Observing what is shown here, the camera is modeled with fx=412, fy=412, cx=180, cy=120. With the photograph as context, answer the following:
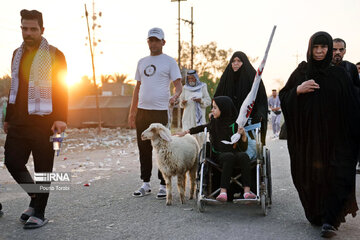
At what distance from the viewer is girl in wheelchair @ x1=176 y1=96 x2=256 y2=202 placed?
208 inches

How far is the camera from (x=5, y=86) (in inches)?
1130

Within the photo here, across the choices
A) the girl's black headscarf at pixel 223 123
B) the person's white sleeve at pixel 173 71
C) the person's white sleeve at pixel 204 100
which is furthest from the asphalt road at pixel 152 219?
the person's white sleeve at pixel 204 100

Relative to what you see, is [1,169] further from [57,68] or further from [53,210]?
[57,68]

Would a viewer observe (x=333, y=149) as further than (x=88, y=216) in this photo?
No

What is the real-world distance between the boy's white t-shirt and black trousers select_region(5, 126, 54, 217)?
6.34 ft

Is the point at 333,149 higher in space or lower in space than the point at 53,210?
higher

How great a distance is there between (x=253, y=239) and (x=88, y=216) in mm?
2133

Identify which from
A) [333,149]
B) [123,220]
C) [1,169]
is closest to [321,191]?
[333,149]

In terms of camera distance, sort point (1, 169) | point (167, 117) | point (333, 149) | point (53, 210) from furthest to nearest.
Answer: point (1, 169) → point (167, 117) → point (53, 210) → point (333, 149)

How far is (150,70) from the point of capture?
641 centimetres

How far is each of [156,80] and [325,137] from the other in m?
2.78

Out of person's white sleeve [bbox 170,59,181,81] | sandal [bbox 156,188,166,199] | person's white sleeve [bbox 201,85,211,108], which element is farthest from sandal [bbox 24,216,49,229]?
person's white sleeve [bbox 201,85,211,108]

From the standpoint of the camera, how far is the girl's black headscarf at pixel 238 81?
609cm

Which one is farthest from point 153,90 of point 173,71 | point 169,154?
point 169,154
